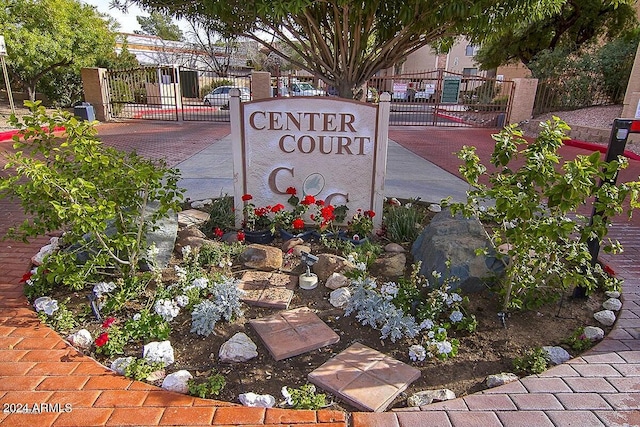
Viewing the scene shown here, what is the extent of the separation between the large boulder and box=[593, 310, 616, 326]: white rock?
0.68 meters

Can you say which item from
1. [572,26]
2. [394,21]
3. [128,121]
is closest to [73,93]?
[128,121]

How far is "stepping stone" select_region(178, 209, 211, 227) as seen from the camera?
4410mm

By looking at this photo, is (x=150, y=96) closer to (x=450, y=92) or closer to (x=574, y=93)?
(x=450, y=92)

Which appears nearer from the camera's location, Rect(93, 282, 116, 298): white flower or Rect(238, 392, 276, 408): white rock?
Rect(238, 392, 276, 408): white rock

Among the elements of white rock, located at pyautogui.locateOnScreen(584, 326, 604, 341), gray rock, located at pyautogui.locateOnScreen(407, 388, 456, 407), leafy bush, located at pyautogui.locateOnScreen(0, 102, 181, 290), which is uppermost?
leafy bush, located at pyautogui.locateOnScreen(0, 102, 181, 290)

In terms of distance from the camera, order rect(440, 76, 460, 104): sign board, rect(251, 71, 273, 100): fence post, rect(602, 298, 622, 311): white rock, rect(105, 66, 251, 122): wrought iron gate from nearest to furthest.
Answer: rect(602, 298, 622, 311): white rock < rect(105, 66, 251, 122): wrought iron gate < rect(251, 71, 273, 100): fence post < rect(440, 76, 460, 104): sign board

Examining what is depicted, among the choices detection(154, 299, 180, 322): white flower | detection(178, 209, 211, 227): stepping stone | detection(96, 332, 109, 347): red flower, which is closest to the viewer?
detection(96, 332, 109, 347): red flower

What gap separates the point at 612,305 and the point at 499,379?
55.8 inches

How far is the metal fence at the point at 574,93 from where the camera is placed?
1387 centimetres

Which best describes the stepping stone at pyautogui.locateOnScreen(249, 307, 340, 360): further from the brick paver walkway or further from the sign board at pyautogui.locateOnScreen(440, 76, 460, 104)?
the sign board at pyautogui.locateOnScreen(440, 76, 460, 104)

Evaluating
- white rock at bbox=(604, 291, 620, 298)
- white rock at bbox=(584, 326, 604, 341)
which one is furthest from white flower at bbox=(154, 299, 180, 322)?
white rock at bbox=(604, 291, 620, 298)

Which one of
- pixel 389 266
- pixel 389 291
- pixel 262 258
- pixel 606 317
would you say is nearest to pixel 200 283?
pixel 262 258

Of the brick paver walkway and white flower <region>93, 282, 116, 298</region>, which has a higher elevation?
white flower <region>93, 282, 116, 298</region>

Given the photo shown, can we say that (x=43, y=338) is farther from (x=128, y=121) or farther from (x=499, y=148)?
(x=128, y=121)
